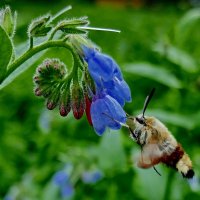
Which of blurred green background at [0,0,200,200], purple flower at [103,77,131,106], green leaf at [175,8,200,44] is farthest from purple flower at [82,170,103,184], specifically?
purple flower at [103,77,131,106]

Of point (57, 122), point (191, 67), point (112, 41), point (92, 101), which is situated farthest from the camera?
point (112, 41)

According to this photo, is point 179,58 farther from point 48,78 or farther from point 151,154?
point 48,78

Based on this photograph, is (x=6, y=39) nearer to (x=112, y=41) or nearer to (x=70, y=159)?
(x=70, y=159)

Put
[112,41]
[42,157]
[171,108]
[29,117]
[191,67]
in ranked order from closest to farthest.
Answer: [191,67] → [171,108] → [42,157] → [29,117] → [112,41]

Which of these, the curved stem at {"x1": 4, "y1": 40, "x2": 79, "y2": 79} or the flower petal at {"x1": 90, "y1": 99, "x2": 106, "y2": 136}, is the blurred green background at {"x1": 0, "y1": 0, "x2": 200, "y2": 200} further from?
the flower petal at {"x1": 90, "y1": 99, "x2": 106, "y2": 136}

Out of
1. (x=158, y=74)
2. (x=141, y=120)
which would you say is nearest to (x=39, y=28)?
(x=141, y=120)

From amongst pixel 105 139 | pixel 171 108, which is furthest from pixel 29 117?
pixel 105 139
